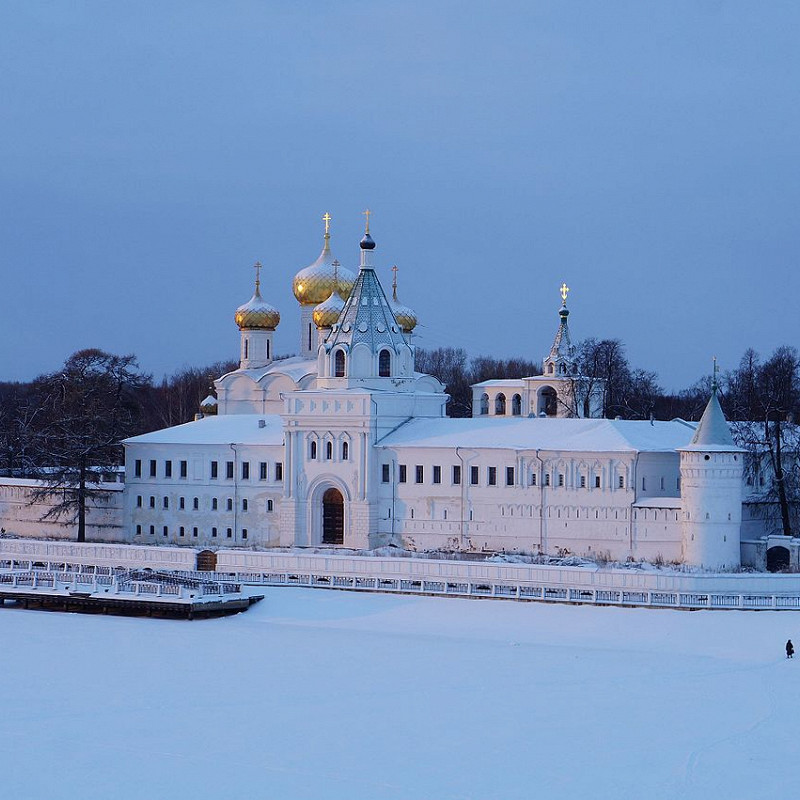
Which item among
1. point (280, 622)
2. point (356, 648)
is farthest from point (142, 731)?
point (280, 622)

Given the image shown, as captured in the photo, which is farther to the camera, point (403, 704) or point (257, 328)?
point (257, 328)

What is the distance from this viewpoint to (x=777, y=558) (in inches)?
1527

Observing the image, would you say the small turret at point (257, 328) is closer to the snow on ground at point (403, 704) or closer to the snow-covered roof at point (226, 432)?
the snow-covered roof at point (226, 432)

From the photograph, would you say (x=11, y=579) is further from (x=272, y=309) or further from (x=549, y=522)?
(x=272, y=309)

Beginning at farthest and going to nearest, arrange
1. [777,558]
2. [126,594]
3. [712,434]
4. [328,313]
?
1. [328,313]
2. [777,558]
3. [712,434]
4. [126,594]

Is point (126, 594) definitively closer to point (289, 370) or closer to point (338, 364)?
point (338, 364)

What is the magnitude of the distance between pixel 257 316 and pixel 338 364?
11714mm

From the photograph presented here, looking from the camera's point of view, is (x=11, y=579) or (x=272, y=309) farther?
(x=272, y=309)

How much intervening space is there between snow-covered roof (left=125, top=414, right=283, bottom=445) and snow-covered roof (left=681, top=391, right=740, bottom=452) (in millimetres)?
12906

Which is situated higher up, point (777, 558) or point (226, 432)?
point (226, 432)

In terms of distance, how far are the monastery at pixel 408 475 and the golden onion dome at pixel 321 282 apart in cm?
578

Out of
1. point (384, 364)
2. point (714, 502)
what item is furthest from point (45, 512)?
point (714, 502)

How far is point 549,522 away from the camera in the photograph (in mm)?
41219

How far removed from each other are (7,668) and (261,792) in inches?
368
